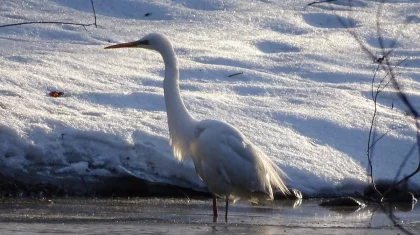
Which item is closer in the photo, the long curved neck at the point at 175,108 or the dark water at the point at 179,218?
the dark water at the point at 179,218

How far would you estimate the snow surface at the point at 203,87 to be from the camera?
881 cm

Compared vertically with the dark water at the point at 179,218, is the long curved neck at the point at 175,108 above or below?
above

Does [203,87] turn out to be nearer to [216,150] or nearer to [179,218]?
[216,150]

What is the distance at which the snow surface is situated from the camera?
8.81 metres

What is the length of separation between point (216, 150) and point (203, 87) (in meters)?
3.59

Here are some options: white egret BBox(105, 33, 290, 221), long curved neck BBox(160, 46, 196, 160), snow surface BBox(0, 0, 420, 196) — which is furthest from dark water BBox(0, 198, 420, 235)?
long curved neck BBox(160, 46, 196, 160)

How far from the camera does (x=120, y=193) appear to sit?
859 centimetres

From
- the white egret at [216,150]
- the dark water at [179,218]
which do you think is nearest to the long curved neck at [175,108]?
the white egret at [216,150]

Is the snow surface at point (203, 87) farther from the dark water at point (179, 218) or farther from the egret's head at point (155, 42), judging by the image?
the egret's head at point (155, 42)

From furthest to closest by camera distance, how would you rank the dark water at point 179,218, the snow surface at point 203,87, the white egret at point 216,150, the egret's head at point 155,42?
1. the snow surface at point 203,87
2. the egret's head at point 155,42
3. the white egret at point 216,150
4. the dark water at point 179,218

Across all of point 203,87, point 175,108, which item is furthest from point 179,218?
point 203,87

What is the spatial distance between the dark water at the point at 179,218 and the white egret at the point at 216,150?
0.27m

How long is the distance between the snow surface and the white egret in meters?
0.75

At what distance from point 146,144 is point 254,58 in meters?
4.96
